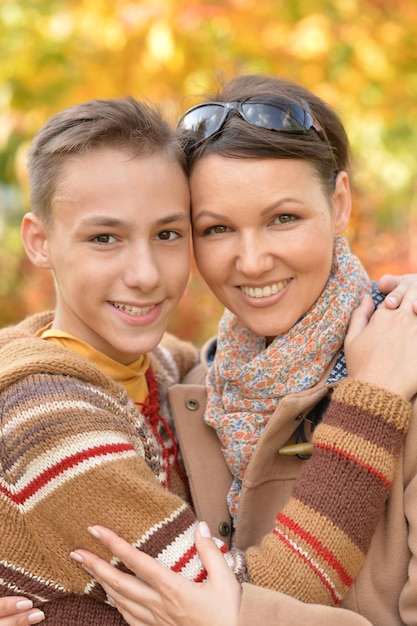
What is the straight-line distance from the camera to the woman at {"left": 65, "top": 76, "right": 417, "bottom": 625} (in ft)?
8.39

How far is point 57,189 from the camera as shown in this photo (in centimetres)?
258

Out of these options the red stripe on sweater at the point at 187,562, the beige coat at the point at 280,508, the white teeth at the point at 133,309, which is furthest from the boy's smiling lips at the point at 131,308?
the red stripe on sweater at the point at 187,562

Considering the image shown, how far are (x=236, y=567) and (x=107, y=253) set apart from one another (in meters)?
1.03

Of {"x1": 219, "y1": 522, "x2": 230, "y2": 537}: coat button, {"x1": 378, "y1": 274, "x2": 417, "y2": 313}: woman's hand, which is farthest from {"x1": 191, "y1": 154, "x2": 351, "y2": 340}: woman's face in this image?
{"x1": 219, "y1": 522, "x2": 230, "y2": 537}: coat button

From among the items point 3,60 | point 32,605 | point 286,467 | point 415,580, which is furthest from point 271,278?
point 3,60

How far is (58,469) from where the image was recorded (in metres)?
2.13

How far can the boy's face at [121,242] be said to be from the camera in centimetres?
250

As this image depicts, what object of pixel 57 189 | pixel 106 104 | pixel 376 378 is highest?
pixel 106 104

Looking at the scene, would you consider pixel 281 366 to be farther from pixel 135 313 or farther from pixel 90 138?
pixel 90 138

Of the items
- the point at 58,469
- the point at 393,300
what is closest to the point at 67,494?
the point at 58,469

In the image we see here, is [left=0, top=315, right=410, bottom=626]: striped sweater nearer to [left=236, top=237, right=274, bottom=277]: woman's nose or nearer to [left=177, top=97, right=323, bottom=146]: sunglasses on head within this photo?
[left=236, top=237, right=274, bottom=277]: woman's nose

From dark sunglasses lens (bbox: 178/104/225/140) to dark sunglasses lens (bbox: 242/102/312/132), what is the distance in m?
0.10

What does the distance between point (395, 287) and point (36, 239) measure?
48.5 inches

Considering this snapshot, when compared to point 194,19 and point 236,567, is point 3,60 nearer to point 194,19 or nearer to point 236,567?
point 194,19
